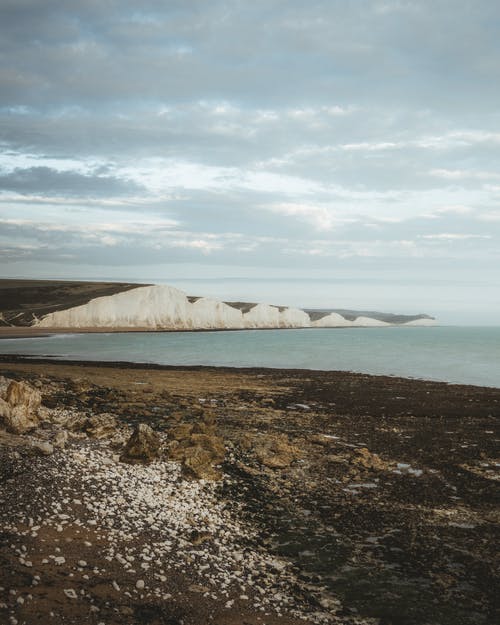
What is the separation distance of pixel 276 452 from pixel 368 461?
2560mm

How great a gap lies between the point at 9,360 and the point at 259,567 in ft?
116

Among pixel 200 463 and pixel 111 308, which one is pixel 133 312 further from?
pixel 200 463

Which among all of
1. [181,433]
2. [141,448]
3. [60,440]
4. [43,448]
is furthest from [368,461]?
[43,448]

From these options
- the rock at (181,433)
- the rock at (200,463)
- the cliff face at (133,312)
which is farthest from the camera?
the cliff face at (133,312)

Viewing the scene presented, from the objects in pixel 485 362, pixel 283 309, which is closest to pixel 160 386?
pixel 485 362

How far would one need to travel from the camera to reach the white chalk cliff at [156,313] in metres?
97.8

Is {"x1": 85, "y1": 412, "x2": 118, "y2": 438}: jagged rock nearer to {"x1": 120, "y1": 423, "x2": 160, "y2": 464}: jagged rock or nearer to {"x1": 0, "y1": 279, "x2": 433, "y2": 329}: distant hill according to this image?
{"x1": 120, "y1": 423, "x2": 160, "y2": 464}: jagged rock

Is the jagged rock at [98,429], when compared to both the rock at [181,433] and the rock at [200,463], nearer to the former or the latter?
the rock at [181,433]

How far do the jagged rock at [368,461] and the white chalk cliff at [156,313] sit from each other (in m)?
92.3

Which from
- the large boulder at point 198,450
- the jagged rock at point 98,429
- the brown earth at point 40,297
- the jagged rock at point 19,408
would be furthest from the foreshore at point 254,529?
the brown earth at point 40,297

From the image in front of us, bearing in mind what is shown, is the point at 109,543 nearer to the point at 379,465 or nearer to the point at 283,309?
the point at 379,465

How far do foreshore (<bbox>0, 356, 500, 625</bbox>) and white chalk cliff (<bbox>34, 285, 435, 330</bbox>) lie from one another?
87.7 meters

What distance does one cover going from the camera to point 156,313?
109875 mm

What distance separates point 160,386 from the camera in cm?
2492
